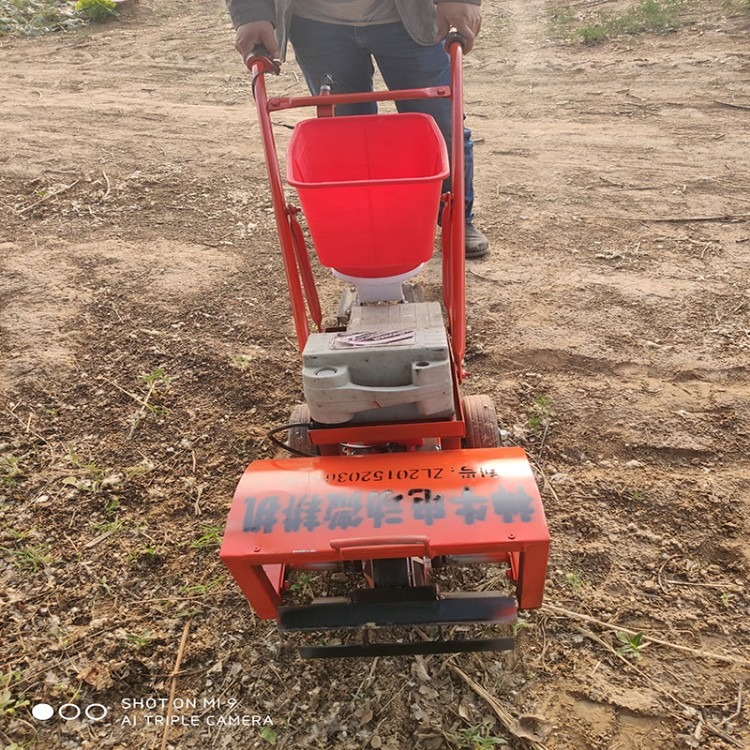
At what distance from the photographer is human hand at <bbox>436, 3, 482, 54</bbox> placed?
2.44 meters

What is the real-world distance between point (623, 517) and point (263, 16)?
7.59 feet

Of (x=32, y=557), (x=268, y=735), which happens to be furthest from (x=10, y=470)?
(x=268, y=735)

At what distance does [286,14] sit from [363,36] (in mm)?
373

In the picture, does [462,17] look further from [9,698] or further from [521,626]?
[9,698]

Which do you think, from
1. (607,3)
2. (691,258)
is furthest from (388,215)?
(607,3)

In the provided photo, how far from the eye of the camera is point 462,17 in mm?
2451

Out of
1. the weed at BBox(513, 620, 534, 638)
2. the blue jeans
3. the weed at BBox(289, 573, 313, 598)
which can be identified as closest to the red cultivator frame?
the weed at BBox(289, 573, 313, 598)

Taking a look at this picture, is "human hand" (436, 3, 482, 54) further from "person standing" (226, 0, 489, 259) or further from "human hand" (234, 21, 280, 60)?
"human hand" (234, 21, 280, 60)

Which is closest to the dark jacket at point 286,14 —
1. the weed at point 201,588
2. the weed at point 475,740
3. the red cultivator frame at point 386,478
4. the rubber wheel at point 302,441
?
the red cultivator frame at point 386,478

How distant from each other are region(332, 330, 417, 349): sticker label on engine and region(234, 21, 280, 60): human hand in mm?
1295

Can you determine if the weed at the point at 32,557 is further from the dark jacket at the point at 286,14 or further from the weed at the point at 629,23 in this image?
the weed at the point at 629,23

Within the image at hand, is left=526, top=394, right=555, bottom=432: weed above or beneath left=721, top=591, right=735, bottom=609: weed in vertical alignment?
above

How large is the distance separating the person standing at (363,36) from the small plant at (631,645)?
2156 millimetres

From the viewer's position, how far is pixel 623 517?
7.75 feet
